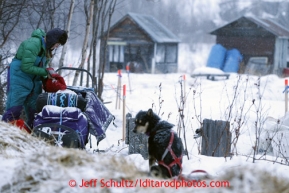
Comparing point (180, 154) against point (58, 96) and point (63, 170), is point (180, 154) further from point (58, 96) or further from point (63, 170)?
point (58, 96)

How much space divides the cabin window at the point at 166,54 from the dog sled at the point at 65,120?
34026 millimetres

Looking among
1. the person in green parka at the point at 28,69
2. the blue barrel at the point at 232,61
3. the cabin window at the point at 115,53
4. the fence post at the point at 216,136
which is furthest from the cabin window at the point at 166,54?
the person in green parka at the point at 28,69

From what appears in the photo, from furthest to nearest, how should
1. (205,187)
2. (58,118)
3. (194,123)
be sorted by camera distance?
(194,123)
(58,118)
(205,187)

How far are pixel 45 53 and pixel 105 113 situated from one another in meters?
1.12

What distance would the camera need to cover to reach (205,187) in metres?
3.35

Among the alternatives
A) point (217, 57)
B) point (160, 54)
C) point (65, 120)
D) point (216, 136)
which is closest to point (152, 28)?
point (160, 54)

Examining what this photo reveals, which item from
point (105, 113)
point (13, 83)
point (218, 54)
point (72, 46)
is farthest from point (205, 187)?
point (72, 46)

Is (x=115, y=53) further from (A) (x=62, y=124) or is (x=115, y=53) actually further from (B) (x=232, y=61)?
(A) (x=62, y=124)

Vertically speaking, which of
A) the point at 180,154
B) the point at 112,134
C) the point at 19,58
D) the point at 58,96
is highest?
the point at 19,58

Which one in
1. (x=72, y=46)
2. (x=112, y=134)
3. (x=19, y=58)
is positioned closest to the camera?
(x=19, y=58)

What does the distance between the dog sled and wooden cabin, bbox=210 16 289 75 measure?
31.9 meters

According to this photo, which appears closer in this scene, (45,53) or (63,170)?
(63,170)

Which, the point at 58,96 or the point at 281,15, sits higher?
the point at 281,15

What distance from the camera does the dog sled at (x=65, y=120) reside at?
561 cm
